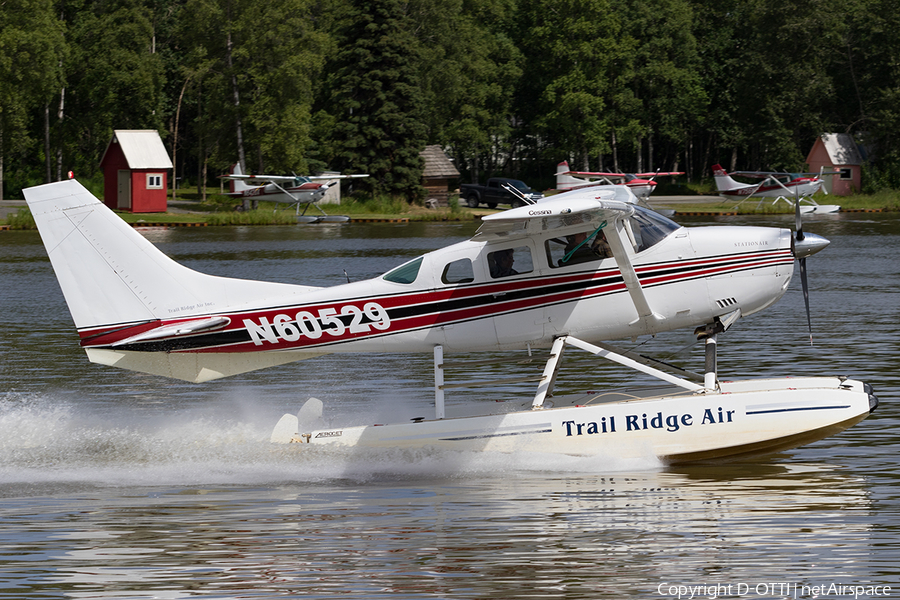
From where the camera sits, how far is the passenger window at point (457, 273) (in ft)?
31.6

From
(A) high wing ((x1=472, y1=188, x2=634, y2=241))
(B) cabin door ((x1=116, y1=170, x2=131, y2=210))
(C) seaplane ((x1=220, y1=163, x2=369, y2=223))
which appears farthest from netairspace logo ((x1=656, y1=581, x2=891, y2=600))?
(B) cabin door ((x1=116, y1=170, x2=131, y2=210))

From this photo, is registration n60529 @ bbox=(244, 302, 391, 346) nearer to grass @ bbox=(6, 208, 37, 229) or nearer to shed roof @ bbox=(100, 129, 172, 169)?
grass @ bbox=(6, 208, 37, 229)

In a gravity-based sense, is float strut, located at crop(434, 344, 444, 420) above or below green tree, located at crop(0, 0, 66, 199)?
below

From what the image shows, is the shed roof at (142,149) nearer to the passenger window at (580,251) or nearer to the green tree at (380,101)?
the green tree at (380,101)

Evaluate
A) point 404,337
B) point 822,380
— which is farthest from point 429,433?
point 822,380

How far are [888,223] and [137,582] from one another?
4175 centimetres

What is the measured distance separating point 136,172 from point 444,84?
782 inches

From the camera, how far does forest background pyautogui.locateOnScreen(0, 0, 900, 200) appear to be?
52188 mm

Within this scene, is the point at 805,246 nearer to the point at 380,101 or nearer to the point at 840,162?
the point at 380,101

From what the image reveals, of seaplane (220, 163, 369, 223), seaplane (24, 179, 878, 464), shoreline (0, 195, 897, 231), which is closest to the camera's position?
seaplane (24, 179, 878, 464)

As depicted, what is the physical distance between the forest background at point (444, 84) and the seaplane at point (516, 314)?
42.6m

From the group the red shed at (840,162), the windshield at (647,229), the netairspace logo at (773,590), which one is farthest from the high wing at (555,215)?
the red shed at (840,162)

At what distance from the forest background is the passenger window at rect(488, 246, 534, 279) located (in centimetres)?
4283

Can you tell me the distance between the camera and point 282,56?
174ft
